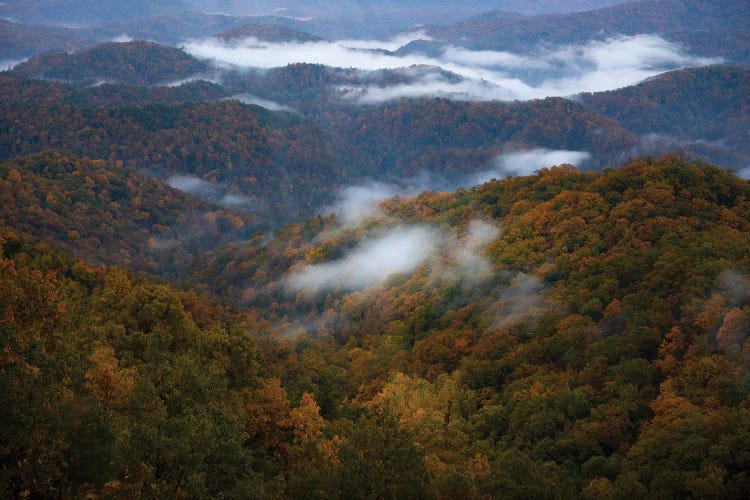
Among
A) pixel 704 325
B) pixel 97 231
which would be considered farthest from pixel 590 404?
pixel 97 231

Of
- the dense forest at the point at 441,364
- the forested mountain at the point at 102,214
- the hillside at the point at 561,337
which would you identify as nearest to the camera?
the dense forest at the point at 441,364

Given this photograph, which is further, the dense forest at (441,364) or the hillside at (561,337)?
the hillside at (561,337)

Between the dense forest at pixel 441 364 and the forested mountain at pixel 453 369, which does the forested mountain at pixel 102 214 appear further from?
the forested mountain at pixel 453 369

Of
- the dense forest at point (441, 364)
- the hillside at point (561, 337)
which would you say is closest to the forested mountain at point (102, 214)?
the dense forest at point (441, 364)

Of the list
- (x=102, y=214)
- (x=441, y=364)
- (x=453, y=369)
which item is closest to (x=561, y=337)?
(x=453, y=369)

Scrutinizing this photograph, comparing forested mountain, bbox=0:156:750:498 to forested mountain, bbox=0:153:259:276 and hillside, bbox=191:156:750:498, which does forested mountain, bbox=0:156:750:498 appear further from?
forested mountain, bbox=0:153:259:276

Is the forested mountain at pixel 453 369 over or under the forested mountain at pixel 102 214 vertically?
over

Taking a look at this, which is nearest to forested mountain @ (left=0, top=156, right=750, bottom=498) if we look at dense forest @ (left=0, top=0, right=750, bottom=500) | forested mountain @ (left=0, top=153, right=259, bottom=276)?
dense forest @ (left=0, top=0, right=750, bottom=500)

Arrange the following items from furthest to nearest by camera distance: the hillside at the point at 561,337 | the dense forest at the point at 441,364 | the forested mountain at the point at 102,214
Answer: the forested mountain at the point at 102,214
the hillside at the point at 561,337
the dense forest at the point at 441,364
